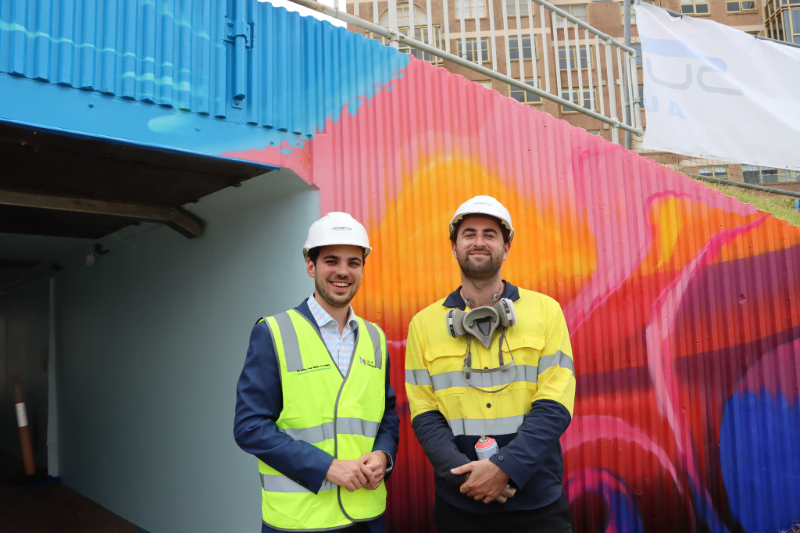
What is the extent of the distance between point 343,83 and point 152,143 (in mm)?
1601

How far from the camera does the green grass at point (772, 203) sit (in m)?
8.99

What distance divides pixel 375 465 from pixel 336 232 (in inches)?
48.8

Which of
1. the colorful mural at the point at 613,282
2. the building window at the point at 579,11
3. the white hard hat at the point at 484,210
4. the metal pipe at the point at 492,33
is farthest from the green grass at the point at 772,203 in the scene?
the building window at the point at 579,11

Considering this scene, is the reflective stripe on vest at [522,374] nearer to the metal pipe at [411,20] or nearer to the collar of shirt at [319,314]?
the collar of shirt at [319,314]

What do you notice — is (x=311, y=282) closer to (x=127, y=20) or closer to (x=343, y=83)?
(x=343, y=83)

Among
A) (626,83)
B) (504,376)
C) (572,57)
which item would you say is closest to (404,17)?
(572,57)

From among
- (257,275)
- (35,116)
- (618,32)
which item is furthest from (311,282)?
(618,32)

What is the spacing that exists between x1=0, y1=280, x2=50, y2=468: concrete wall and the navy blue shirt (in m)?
8.26

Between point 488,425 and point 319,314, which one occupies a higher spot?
point 319,314

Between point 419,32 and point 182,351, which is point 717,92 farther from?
point 182,351

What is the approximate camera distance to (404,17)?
522 cm

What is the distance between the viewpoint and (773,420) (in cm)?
530

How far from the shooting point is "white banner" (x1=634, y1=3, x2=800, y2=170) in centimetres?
592

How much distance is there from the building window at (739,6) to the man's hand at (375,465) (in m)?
46.5
